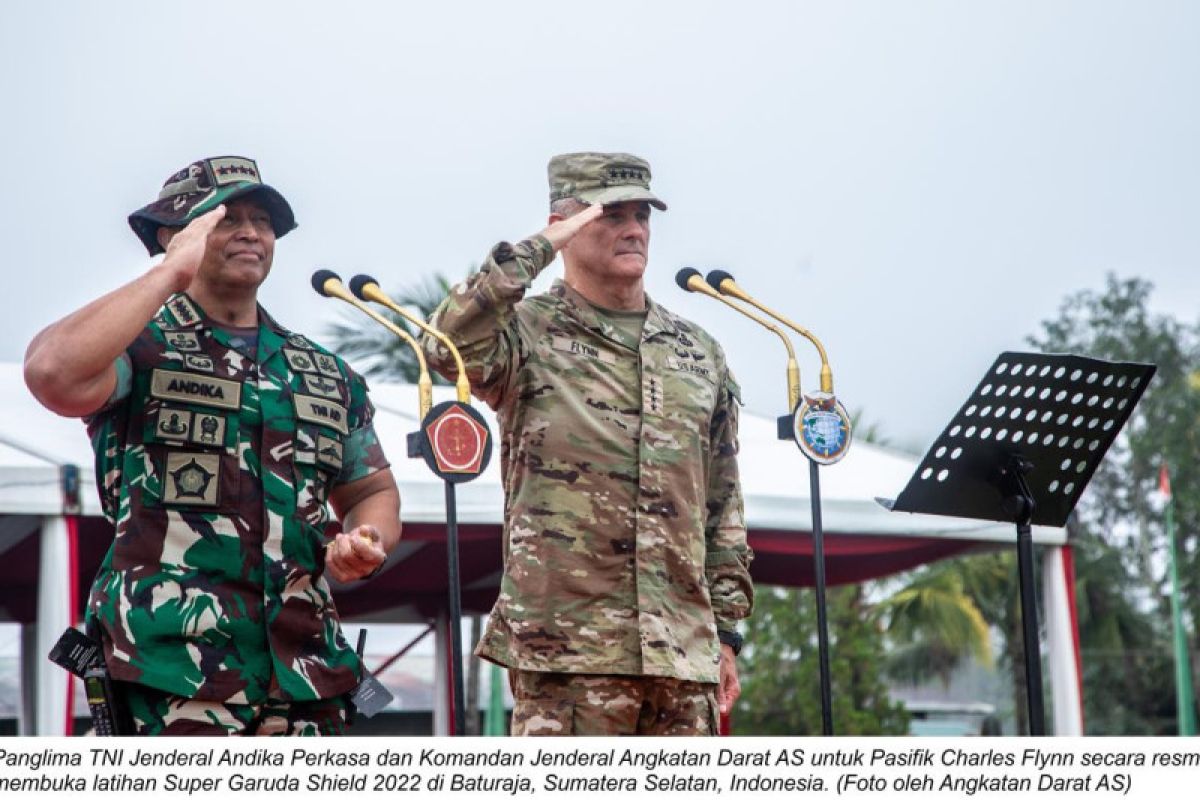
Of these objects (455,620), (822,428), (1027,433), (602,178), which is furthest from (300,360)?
(1027,433)

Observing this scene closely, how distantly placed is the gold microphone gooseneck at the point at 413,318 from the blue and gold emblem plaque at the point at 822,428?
101 centimetres

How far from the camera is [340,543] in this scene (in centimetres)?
266

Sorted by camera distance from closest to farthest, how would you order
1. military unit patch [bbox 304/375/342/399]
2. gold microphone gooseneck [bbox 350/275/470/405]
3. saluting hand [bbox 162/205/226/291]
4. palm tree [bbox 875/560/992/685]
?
saluting hand [bbox 162/205/226/291] < military unit patch [bbox 304/375/342/399] < gold microphone gooseneck [bbox 350/275/470/405] < palm tree [bbox 875/560/992/685]

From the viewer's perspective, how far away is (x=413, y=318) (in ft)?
10.5

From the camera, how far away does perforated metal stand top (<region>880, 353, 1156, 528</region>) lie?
11.3ft

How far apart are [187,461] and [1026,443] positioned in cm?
185

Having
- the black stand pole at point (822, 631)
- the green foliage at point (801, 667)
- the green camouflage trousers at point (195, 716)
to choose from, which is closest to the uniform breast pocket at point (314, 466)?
the green camouflage trousers at point (195, 716)

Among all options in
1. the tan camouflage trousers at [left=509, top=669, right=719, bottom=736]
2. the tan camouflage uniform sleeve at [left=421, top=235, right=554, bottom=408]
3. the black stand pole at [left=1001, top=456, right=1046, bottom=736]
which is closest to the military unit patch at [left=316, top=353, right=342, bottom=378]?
the tan camouflage uniform sleeve at [left=421, top=235, right=554, bottom=408]

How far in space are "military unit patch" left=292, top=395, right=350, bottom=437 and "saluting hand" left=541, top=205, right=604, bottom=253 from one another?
609 millimetres

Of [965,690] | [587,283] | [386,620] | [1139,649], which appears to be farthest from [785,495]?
[965,690]

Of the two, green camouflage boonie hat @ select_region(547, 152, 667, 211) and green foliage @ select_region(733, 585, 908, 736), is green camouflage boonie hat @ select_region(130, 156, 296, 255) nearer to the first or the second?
green camouflage boonie hat @ select_region(547, 152, 667, 211)

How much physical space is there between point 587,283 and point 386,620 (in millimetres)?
6559

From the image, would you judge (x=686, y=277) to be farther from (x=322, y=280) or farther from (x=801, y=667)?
(x=801, y=667)
